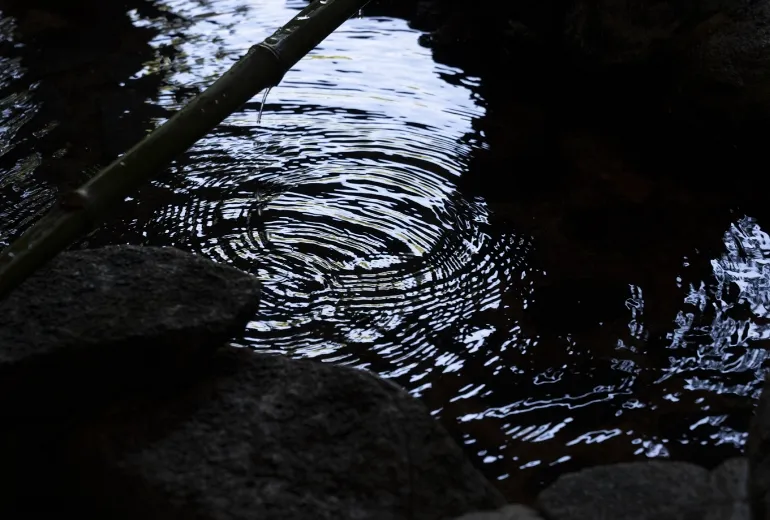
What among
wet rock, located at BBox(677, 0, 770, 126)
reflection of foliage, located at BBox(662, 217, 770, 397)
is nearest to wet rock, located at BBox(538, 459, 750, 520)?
reflection of foliage, located at BBox(662, 217, 770, 397)

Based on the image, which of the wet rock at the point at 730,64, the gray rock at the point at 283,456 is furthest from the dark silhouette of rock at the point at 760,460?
the wet rock at the point at 730,64

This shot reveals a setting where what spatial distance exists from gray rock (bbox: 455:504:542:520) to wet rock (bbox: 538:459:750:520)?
0.03 m

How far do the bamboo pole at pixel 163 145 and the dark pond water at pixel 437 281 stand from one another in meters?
0.61

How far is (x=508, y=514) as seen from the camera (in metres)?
1.72

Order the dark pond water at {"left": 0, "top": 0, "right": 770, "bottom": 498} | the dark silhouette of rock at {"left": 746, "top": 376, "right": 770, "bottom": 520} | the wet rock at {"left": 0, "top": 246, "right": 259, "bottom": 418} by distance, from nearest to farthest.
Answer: the dark silhouette of rock at {"left": 746, "top": 376, "right": 770, "bottom": 520}
the wet rock at {"left": 0, "top": 246, "right": 259, "bottom": 418}
the dark pond water at {"left": 0, "top": 0, "right": 770, "bottom": 498}

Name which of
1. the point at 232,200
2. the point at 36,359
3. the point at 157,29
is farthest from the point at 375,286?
the point at 157,29

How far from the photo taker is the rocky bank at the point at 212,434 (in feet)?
5.64

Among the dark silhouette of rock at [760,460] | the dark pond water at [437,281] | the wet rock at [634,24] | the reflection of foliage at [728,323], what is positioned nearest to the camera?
the dark silhouette of rock at [760,460]

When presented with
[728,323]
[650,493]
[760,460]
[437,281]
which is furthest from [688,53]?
[650,493]

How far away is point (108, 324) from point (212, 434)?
0.35m

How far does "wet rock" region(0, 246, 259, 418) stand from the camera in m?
1.92

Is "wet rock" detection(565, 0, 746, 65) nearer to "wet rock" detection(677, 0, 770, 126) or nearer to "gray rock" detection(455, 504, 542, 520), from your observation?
"wet rock" detection(677, 0, 770, 126)

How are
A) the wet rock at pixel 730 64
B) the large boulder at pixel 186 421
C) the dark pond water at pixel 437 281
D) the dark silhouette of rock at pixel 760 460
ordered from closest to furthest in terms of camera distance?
the dark silhouette of rock at pixel 760 460, the large boulder at pixel 186 421, the dark pond water at pixel 437 281, the wet rock at pixel 730 64

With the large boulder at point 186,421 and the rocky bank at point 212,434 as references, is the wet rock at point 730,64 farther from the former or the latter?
the large boulder at point 186,421
